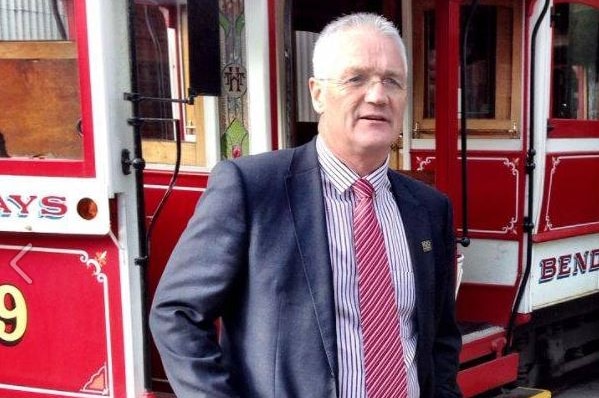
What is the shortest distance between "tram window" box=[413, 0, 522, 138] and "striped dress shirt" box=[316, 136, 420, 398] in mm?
2437

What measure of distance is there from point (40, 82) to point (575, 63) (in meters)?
2.88

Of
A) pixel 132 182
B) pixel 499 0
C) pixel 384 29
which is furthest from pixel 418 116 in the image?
pixel 384 29

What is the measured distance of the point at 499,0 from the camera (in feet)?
13.0

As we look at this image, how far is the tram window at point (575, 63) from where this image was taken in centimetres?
419

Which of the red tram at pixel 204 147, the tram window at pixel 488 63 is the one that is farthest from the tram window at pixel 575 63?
the tram window at pixel 488 63

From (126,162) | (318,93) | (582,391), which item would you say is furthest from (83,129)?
(582,391)

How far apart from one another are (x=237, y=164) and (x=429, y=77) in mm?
2767

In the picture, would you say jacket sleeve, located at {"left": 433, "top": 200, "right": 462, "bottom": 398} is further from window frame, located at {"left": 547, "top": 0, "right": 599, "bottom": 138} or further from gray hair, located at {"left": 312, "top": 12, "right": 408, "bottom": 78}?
window frame, located at {"left": 547, "top": 0, "right": 599, "bottom": 138}

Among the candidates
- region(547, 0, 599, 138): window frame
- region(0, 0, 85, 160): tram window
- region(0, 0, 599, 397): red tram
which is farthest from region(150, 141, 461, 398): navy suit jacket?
region(547, 0, 599, 138): window frame

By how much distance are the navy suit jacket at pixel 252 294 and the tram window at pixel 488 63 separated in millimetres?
2606

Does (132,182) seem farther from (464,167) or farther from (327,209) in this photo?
(464,167)

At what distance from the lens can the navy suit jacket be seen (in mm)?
1530

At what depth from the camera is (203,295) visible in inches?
60.4

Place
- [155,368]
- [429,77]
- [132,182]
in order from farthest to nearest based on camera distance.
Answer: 1. [429,77]
2. [155,368]
3. [132,182]
